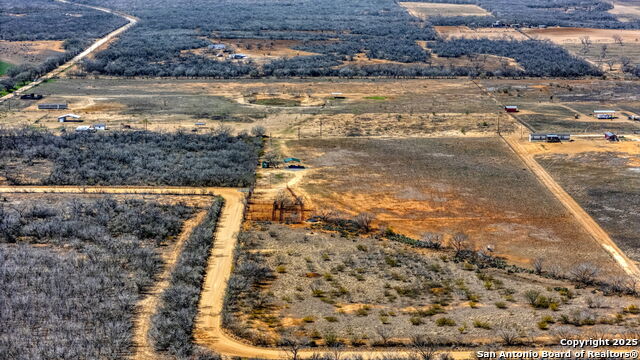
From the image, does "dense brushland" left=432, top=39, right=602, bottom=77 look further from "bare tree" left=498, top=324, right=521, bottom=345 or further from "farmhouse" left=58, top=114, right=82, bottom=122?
"bare tree" left=498, top=324, right=521, bottom=345

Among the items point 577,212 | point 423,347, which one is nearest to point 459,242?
point 577,212

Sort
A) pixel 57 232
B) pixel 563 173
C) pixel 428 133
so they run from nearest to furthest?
pixel 57 232 < pixel 563 173 < pixel 428 133

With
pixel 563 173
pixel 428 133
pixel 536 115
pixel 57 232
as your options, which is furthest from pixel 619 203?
pixel 57 232

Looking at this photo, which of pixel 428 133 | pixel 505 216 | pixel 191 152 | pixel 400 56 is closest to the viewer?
pixel 505 216

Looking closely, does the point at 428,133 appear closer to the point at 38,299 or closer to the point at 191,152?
the point at 191,152

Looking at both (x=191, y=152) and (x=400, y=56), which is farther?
(x=400, y=56)

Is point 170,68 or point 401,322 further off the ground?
point 170,68

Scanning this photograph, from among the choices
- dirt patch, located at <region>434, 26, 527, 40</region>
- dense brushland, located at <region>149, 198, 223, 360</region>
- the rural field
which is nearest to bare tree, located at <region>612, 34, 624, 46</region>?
dirt patch, located at <region>434, 26, 527, 40</region>
